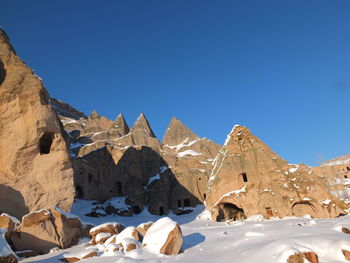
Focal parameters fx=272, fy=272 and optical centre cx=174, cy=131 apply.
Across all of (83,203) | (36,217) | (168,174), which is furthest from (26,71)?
(168,174)

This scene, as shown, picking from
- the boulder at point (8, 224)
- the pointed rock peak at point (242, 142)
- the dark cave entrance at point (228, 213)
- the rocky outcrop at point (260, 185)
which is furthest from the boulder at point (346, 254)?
the dark cave entrance at point (228, 213)

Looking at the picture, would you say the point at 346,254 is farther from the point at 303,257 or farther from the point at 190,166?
the point at 190,166

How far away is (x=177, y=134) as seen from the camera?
6756 centimetres

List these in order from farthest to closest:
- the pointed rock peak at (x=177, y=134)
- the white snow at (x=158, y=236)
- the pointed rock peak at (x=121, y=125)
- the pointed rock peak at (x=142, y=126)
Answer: the pointed rock peak at (x=121, y=125), the pointed rock peak at (x=177, y=134), the pointed rock peak at (x=142, y=126), the white snow at (x=158, y=236)

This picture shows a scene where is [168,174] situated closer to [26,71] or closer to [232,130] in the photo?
[232,130]

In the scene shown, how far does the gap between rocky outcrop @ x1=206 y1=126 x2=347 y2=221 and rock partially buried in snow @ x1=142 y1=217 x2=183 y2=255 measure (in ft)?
54.6

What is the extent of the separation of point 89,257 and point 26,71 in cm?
1700

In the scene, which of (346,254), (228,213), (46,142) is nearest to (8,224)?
(46,142)

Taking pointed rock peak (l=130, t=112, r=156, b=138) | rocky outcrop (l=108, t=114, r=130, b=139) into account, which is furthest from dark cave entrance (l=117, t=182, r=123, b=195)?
rocky outcrop (l=108, t=114, r=130, b=139)

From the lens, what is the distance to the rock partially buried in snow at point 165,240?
985 cm

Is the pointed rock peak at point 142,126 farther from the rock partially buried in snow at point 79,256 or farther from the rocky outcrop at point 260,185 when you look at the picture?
the rock partially buried in snow at point 79,256

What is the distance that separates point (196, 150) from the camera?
58.2 metres

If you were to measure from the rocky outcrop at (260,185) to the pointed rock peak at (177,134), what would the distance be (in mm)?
34416

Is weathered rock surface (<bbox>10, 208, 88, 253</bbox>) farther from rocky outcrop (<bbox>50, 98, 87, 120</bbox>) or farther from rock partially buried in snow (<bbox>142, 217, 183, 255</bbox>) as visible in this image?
rocky outcrop (<bbox>50, 98, 87, 120</bbox>)
